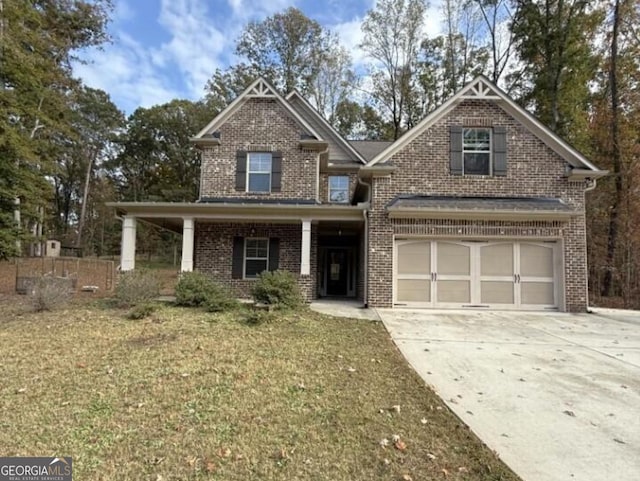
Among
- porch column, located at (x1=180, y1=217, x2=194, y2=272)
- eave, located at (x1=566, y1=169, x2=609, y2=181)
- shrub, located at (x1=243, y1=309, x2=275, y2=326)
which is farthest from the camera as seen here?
porch column, located at (x1=180, y1=217, x2=194, y2=272)

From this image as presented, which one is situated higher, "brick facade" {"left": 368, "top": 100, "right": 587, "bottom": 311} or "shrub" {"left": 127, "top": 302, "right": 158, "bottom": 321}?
"brick facade" {"left": 368, "top": 100, "right": 587, "bottom": 311}

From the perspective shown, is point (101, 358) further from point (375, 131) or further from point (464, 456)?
point (375, 131)

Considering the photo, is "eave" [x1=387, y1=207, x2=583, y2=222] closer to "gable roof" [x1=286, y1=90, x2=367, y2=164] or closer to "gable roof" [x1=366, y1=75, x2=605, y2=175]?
"gable roof" [x1=366, y1=75, x2=605, y2=175]

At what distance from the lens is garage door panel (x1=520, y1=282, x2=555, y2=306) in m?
10.8

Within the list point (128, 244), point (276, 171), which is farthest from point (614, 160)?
point (128, 244)

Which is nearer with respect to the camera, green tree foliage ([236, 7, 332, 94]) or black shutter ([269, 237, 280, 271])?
black shutter ([269, 237, 280, 271])

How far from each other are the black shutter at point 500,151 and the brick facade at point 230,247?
6.10 metres

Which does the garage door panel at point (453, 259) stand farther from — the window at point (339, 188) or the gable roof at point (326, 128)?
the gable roof at point (326, 128)

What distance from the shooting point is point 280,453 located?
2889 mm

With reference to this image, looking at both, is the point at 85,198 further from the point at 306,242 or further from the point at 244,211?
the point at 306,242

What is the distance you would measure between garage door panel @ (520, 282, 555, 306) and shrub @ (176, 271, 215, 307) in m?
8.82

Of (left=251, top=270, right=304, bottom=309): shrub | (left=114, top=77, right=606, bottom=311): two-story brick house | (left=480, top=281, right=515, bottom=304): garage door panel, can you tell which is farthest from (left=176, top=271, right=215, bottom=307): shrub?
(left=480, top=281, right=515, bottom=304): garage door panel

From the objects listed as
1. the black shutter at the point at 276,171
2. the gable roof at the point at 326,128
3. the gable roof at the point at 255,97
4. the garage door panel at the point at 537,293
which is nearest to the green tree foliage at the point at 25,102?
the gable roof at the point at 255,97
